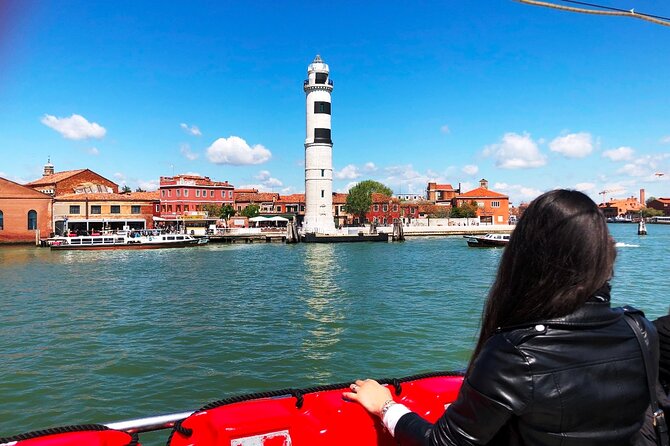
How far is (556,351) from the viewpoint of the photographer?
129 centimetres

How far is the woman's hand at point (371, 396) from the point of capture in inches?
84.4

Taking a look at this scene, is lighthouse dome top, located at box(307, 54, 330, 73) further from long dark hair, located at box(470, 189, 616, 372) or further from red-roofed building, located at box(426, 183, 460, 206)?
long dark hair, located at box(470, 189, 616, 372)

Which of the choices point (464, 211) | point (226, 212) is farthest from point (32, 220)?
point (464, 211)

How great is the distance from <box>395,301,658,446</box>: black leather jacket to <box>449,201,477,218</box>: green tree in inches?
3149

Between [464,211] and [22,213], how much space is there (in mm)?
62559

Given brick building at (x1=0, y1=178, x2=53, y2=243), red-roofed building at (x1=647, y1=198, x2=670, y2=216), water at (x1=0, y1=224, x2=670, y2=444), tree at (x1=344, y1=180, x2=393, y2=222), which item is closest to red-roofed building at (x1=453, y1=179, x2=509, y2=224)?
tree at (x1=344, y1=180, x2=393, y2=222)

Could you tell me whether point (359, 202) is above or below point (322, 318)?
above

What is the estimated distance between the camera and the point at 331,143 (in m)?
54.8

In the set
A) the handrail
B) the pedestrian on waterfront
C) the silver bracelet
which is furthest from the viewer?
the handrail

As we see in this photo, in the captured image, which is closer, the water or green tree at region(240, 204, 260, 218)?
the water

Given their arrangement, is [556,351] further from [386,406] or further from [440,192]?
[440,192]

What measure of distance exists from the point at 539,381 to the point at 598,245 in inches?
17.8

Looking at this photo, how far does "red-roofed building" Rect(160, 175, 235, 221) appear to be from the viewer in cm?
6462

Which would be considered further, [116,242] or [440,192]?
[440,192]
